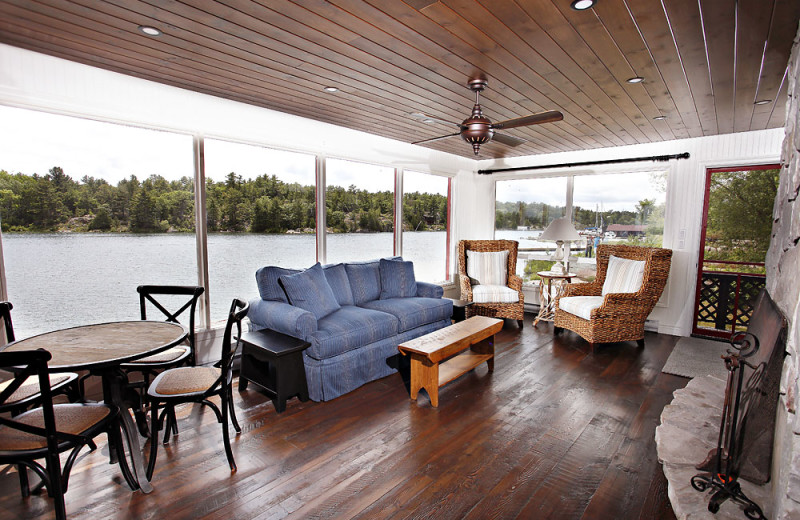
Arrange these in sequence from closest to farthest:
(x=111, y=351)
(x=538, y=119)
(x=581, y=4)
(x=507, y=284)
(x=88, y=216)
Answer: (x=581, y=4) → (x=111, y=351) → (x=538, y=119) → (x=88, y=216) → (x=507, y=284)

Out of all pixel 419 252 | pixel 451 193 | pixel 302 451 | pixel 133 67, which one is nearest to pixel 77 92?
pixel 133 67

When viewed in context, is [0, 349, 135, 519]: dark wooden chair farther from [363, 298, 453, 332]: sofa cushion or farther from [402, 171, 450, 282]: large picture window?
[402, 171, 450, 282]: large picture window

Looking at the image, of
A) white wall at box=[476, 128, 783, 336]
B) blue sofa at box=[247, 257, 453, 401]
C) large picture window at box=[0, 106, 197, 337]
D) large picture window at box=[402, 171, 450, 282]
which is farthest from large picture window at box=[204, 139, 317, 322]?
white wall at box=[476, 128, 783, 336]

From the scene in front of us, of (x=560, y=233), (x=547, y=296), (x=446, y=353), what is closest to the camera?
(x=446, y=353)

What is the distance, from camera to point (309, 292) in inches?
141

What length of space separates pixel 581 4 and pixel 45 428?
2.98m

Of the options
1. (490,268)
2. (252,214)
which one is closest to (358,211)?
(252,214)

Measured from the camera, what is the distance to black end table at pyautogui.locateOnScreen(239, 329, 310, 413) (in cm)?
291

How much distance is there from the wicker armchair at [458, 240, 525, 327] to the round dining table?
152 inches

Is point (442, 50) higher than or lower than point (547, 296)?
higher

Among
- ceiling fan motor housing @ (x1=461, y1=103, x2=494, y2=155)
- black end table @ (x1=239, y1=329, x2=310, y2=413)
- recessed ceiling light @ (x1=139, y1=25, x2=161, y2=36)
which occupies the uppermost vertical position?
recessed ceiling light @ (x1=139, y1=25, x2=161, y2=36)

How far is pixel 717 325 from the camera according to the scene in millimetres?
4930

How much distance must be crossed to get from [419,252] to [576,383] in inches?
122

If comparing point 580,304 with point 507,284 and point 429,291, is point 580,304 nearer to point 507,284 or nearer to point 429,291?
point 507,284
